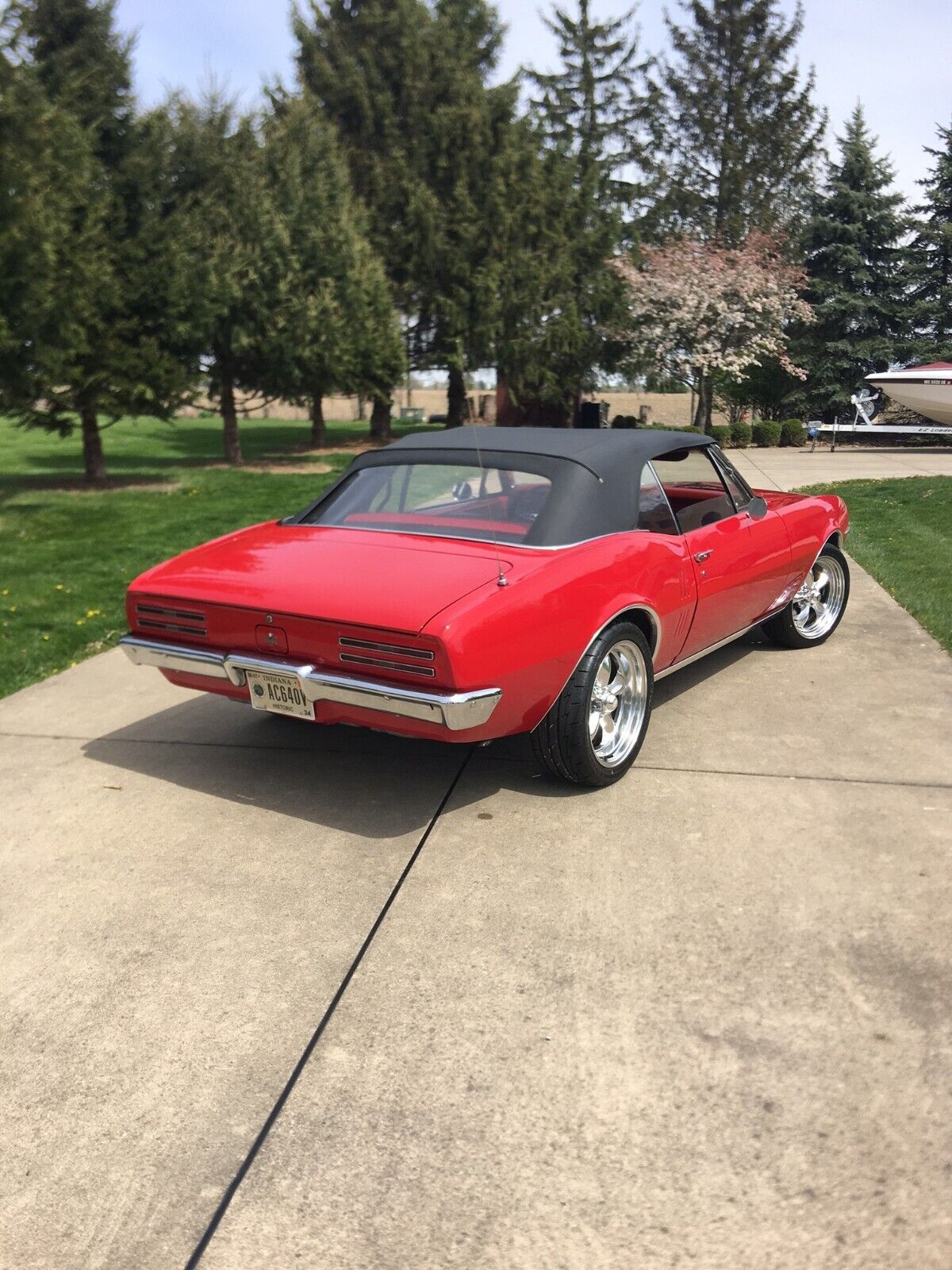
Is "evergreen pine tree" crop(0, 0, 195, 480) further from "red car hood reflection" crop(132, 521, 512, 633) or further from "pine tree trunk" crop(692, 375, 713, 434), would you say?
"pine tree trunk" crop(692, 375, 713, 434)

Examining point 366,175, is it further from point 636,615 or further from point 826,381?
point 636,615

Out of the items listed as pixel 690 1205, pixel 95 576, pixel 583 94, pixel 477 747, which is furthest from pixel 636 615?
pixel 583 94

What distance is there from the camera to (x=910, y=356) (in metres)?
31.6

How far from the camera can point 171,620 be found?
4.52 metres

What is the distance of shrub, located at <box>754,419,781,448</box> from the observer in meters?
27.8

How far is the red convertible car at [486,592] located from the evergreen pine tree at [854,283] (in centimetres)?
2841

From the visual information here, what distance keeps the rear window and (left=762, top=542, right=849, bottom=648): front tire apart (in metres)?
2.38

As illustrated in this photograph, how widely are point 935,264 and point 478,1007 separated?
3452 centimetres

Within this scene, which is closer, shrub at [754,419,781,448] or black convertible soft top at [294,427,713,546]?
black convertible soft top at [294,427,713,546]

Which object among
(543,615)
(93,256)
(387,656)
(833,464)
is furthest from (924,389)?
(387,656)

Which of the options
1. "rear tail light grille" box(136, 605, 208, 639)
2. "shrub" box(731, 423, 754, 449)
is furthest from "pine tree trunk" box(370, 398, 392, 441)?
"rear tail light grille" box(136, 605, 208, 639)

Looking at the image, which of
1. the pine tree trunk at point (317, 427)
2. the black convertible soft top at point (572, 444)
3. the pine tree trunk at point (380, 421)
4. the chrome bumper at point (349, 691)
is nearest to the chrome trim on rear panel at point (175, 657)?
the chrome bumper at point (349, 691)

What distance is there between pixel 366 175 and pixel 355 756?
26488 millimetres

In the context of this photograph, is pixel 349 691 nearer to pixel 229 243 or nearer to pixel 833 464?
pixel 229 243
